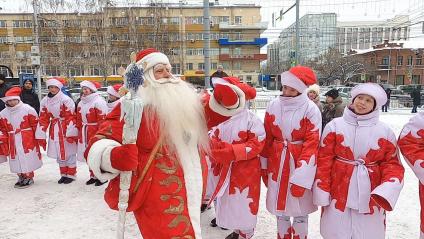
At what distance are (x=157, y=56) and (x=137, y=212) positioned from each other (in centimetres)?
102

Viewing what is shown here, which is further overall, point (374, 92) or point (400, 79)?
point (400, 79)

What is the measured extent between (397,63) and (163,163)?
5664 centimetres

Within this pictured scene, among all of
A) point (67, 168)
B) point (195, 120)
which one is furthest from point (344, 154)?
point (67, 168)

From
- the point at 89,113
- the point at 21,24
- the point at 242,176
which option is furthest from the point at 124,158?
the point at 21,24

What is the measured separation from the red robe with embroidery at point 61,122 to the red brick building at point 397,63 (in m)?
50.7

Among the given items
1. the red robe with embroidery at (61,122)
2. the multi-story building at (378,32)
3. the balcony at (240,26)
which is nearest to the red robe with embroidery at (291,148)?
the red robe with embroidery at (61,122)

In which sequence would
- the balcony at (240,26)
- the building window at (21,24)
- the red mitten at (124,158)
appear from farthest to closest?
1. the balcony at (240,26)
2. the building window at (21,24)
3. the red mitten at (124,158)

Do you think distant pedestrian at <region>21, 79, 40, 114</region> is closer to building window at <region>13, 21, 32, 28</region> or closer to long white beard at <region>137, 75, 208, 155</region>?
long white beard at <region>137, 75, 208, 155</region>

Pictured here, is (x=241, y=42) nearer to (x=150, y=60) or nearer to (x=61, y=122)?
(x=61, y=122)

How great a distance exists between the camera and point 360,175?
2520 millimetres

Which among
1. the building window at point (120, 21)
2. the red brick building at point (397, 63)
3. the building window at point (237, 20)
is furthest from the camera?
the red brick building at point (397, 63)

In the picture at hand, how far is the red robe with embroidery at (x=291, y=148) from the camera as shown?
9.39 feet

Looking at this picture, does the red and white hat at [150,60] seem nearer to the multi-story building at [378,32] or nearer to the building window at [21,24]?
the multi-story building at [378,32]

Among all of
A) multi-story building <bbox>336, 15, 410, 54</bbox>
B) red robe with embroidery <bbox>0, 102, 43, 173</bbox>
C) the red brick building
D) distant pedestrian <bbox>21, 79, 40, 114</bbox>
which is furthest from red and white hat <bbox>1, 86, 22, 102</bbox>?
the red brick building
